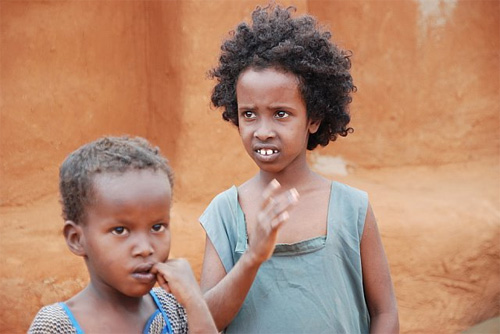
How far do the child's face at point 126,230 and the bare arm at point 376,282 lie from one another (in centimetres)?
84

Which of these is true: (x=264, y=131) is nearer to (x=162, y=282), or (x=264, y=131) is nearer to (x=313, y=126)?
(x=313, y=126)

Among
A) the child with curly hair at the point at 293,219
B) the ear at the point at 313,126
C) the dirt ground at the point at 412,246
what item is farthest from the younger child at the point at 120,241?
the dirt ground at the point at 412,246

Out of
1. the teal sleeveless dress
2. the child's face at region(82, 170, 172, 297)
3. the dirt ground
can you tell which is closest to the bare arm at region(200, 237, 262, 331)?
the teal sleeveless dress

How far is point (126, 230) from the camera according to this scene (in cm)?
237

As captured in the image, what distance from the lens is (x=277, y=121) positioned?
2.91m

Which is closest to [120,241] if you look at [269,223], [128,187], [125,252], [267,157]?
[125,252]

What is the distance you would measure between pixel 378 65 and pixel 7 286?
2.66 m

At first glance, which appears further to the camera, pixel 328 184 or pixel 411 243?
pixel 411 243

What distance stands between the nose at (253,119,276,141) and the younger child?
434 millimetres

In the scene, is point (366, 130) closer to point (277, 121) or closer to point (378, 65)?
point (378, 65)

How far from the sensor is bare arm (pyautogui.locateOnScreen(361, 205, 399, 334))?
9.85 ft

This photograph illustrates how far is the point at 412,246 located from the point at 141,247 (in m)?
3.40

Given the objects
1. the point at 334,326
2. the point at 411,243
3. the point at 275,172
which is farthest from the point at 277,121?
the point at 411,243

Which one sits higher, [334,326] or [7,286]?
[334,326]
